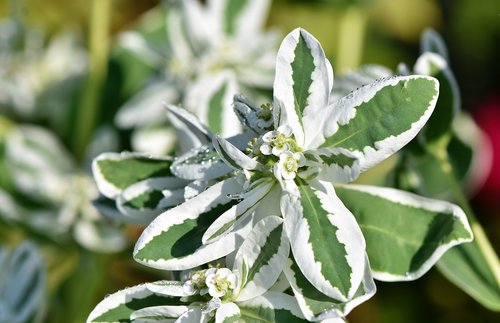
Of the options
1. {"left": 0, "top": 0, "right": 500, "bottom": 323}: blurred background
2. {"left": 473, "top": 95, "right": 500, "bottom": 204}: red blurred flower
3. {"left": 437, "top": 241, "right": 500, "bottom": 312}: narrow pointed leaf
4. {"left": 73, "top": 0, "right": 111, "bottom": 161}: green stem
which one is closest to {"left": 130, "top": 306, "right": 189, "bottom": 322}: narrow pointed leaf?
{"left": 437, "top": 241, "right": 500, "bottom": 312}: narrow pointed leaf

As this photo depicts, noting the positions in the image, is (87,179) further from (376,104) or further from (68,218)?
(376,104)

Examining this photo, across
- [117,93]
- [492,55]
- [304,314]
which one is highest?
[304,314]

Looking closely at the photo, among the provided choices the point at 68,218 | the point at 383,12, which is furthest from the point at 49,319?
the point at 383,12

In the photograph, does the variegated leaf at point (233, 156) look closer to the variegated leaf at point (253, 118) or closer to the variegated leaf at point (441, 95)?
the variegated leaf at point (253, 118)

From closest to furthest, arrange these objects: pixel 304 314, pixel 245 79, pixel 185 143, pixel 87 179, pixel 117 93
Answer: pixel 304 314 → pixel 185 143 → pixel 245 79 → pixel 87 179 → pixel 117 93

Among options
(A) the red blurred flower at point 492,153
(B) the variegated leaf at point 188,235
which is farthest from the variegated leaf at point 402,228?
(A) the red blurred flower at point 492,153
